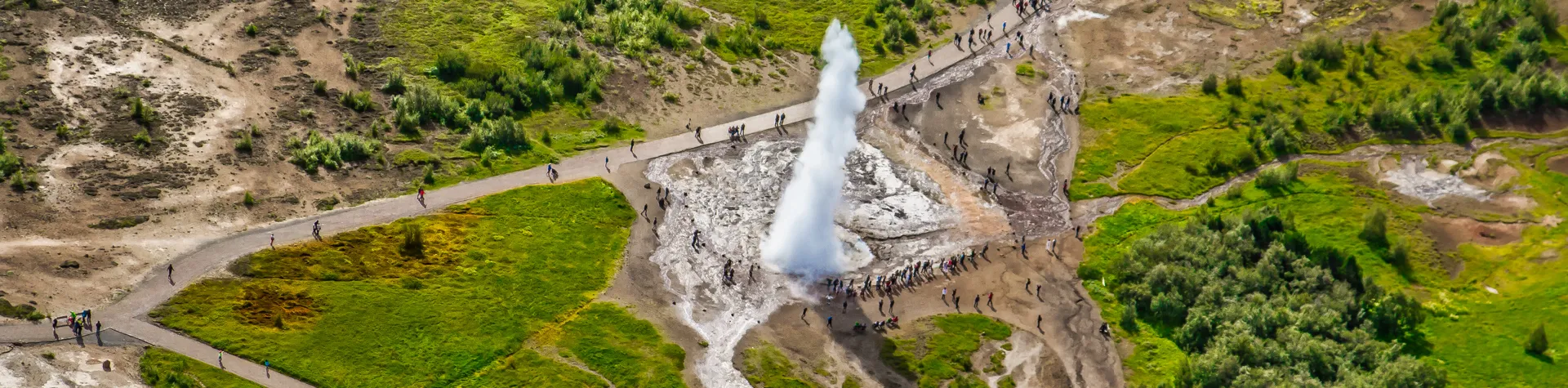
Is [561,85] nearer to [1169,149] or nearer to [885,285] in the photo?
[885,285]

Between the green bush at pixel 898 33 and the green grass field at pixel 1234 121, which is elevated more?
the green bush at pixel 898 33

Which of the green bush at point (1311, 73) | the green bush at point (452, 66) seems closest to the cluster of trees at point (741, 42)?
the green bush at point (452, 66)

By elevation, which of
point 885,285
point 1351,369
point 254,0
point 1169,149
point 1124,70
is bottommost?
point 1351,369

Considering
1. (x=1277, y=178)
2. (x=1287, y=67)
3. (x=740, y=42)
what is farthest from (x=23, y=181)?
(x=1287, y=67)

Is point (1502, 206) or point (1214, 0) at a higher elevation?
point (1214, 0)

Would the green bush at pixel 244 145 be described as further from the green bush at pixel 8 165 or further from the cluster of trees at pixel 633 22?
the cluster of trees at pixel 633 22

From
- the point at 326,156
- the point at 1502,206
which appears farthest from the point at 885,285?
the point at 1502,206
